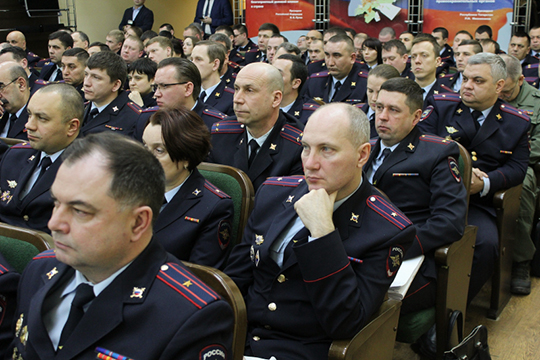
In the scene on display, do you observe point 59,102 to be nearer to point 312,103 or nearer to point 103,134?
point 103,134

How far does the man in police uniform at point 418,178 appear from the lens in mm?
2193

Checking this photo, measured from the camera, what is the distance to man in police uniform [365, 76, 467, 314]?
2193mm

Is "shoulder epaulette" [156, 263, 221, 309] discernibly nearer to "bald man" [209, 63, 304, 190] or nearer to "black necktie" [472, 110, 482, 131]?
"bald man" [209, 63, 304, 190]

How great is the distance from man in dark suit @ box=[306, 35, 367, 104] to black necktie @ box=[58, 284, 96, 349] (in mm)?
4168

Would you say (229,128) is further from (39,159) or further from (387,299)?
(387,299)

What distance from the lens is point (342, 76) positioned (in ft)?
17.3

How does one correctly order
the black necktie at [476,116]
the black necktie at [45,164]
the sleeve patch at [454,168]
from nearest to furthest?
the sleeve patch at [454,168], the black necktie at [45,164], the black necktie at [476,116]

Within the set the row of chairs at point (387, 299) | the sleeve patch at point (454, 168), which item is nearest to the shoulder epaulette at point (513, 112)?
the row of chairs at point (387, 299)

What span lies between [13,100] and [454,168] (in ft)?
10.6

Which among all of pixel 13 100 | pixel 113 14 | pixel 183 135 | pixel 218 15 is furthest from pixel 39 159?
pixel 113 14

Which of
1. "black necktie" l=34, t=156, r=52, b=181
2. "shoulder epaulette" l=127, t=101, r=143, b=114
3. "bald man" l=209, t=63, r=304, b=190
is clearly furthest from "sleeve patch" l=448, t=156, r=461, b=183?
"shoulder epaulette" l=127, t=101, r=143, b=114

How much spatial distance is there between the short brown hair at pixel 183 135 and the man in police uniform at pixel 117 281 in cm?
80

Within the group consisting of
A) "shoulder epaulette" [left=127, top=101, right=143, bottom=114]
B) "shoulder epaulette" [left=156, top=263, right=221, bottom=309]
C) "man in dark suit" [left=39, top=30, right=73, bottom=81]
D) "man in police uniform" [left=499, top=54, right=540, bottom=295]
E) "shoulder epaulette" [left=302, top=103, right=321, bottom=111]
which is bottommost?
"man in police uniform" [left=499, top=54, right=540, bottom=295]

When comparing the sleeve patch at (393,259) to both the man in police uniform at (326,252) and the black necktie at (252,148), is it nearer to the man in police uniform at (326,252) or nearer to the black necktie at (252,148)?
the man in police uniform at (326,252)
